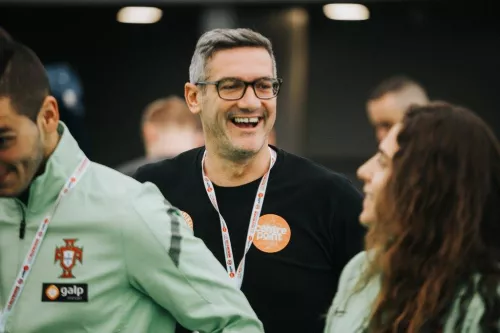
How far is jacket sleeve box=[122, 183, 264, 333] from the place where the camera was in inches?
116

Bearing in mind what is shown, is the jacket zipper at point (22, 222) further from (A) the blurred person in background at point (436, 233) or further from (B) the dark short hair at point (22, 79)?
(A) the blurred person in background at point (436, 233)

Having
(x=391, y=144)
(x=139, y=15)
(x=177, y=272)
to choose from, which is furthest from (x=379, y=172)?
(x=139, y=15)

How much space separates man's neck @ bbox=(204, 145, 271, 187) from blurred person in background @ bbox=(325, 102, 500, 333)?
0.74 meters

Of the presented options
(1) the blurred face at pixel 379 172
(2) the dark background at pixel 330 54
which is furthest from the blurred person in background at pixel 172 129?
(1) the blurred face at pixel 379 172

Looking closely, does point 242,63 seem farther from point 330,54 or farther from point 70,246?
point 330,54

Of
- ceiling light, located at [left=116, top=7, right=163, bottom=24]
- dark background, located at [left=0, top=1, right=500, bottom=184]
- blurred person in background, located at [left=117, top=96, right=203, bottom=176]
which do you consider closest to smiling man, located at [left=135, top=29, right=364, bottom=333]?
blurred person in background, located at [left=117, top=96, right=203, bottom=176]

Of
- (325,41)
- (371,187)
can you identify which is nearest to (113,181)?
(371,187)

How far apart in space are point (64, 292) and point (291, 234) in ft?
2.89

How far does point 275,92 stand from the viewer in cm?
369

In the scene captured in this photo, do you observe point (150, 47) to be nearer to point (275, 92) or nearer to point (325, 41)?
point (325, 41)

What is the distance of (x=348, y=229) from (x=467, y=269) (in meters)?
0.81

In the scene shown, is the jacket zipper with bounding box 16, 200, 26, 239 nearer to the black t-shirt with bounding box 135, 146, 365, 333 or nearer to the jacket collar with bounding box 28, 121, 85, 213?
the jacket collar with bounding box 28, 121, 85, 213

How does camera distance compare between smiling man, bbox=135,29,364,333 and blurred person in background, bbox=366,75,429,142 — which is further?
blurred person in background, bbox=366,75,429,142

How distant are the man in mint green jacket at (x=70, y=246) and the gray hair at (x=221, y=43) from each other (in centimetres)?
88
